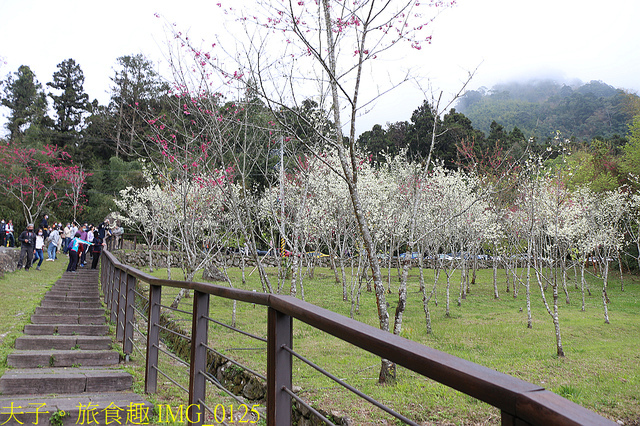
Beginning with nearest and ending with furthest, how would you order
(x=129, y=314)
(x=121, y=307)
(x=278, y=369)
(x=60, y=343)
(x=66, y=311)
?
(x=278, y=369)
(x=129, y=314)
(x=60, y=343)
(x=121, y=307)
(x=66, y=311)

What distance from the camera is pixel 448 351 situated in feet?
27.5

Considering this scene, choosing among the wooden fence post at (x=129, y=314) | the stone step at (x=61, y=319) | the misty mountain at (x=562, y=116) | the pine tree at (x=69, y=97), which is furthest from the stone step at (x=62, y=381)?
the misty mountain at (x=562, y=116)

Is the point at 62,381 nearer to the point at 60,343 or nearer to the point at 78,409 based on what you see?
the point at 78,409

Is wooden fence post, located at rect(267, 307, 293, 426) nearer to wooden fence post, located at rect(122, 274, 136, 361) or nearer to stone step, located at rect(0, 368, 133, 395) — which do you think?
stone step, located at rect(0, 368, 133, 395)

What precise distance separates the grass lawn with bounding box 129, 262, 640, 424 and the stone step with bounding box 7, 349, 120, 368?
4.09 feet

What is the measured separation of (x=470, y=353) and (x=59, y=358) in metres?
7.04

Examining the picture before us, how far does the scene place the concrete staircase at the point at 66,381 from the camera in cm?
317

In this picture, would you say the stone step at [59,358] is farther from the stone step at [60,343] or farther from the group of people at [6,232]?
the group of people at [6,232]

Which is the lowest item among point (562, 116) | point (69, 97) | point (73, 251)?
point (73, 251)

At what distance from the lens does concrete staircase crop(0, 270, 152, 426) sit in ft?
10.4

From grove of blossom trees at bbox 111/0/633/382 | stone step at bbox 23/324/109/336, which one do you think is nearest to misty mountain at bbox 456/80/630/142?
grove of blossom trees at bbox 111/0/633/382

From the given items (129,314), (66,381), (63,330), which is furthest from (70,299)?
(66,381)

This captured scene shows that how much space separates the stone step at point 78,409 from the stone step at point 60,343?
1820mm

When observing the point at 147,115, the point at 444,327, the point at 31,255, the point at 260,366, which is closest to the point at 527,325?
the point at 444,327
